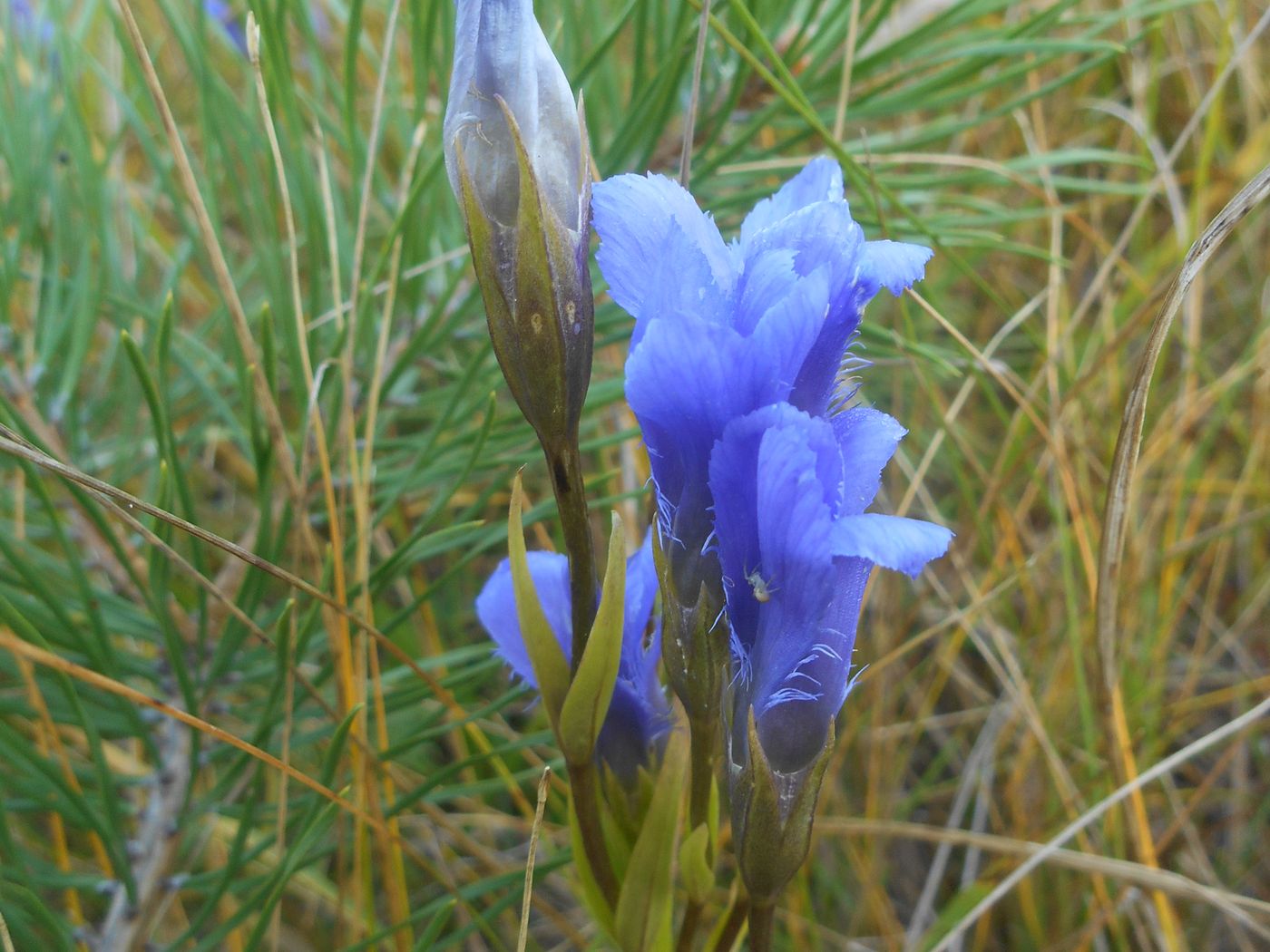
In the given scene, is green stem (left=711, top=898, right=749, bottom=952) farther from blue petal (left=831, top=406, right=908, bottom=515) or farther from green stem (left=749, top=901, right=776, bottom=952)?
blue petal (left=831, top=406, right=908, bottom=515)

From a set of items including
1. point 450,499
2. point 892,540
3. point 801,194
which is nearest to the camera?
point 892,540

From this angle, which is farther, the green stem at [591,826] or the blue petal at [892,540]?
the green stem at [591,826]

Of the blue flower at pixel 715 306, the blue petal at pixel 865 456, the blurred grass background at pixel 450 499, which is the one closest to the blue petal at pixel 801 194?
the blue flower at pixel 715 306

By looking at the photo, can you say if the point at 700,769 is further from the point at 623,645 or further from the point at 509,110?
the point at 509,110

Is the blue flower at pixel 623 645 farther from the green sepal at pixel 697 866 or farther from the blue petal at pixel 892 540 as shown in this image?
the blue petal at pixel 892 540

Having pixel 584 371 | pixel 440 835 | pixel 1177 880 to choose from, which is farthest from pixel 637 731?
pixel 440 835

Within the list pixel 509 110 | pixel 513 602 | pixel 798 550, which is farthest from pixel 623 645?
pixel 509 110

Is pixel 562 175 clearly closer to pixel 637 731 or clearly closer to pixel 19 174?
pixel 637 731
